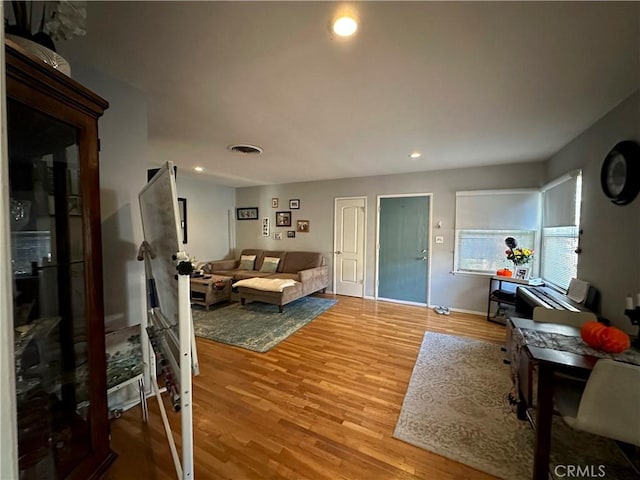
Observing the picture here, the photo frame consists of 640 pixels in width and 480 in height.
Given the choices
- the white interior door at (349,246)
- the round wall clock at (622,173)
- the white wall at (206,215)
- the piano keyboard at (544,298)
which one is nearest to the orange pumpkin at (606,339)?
the piano keyboard at (544,298)

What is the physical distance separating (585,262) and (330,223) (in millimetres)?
3753

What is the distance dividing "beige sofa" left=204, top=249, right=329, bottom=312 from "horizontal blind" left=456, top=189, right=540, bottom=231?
2675 mm

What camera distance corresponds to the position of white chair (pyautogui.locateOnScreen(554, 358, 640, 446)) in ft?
3.65

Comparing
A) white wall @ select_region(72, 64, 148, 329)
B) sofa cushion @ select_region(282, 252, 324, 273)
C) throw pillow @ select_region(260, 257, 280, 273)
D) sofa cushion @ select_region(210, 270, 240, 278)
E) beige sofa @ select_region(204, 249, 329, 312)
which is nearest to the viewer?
white wall @ select_region(72, 64, 148, 329)

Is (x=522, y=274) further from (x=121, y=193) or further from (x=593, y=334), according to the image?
(x=121, y=193)

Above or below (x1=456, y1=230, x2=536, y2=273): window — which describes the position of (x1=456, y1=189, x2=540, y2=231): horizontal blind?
above

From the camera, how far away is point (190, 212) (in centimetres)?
529

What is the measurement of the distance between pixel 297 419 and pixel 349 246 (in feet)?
11.9

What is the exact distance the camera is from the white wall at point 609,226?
1792 millimetres

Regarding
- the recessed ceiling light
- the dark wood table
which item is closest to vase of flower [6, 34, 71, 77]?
the recessed ceiling light

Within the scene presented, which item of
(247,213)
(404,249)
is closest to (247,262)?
(247,213)

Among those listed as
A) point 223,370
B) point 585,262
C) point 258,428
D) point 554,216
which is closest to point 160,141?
point 223,370

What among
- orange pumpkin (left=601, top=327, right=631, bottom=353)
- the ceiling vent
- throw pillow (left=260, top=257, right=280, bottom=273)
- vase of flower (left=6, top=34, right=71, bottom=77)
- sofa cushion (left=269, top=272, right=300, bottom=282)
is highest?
the ceiling vent

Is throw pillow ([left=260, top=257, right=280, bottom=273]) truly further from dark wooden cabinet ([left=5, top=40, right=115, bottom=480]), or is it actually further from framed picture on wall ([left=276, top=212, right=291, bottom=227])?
dark wooden cabinet ([left=5, top=40, right=115, bottom=480])
